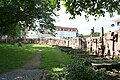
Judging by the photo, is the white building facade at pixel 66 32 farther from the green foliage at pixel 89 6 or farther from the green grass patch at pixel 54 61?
the green foliage at pixel 89 6

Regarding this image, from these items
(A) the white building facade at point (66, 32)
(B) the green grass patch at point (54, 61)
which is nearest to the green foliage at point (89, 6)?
(B) the green grass patch at point (54, 61)

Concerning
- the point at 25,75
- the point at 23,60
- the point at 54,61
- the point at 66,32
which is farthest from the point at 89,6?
the point at 66,32

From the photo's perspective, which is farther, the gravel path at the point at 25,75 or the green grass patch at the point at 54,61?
the green grass patch at the point at 54,61

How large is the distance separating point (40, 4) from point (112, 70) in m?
16.8

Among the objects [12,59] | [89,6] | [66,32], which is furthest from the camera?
[66,32]

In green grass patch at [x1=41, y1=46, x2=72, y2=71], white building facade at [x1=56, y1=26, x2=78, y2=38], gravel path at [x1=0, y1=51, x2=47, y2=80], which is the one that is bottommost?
gravel path at [x1=0, y1=51, x2=47, y2=80]

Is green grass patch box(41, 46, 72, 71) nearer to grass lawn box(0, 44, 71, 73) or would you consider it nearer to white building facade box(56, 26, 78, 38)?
grass lawn box(0, 44, 71, 73)

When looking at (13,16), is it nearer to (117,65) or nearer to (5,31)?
(5,31)

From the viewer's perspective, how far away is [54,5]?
40.3 feet

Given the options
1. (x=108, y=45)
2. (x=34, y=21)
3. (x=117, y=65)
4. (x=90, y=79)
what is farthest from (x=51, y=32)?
(x=90, y=79)

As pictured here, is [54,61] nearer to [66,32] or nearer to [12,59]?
[12,59]

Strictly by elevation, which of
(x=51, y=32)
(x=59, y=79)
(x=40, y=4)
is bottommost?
(x=59, y=79)

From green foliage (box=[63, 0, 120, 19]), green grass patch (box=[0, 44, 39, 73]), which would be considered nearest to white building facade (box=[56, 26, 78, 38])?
green grass patch (box=[0, 44, 39, 73])

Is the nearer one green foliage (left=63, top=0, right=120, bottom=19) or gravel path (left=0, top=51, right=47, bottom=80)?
green foliage (left=63, top=0, right=120, bottom=19)
